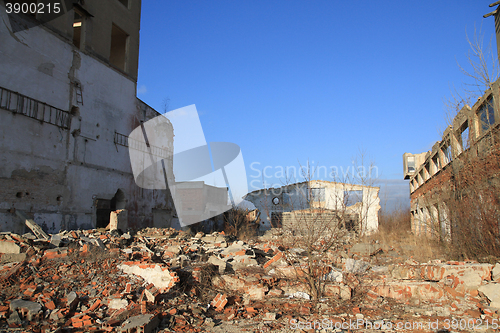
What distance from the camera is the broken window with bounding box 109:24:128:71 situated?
1856 centimetres

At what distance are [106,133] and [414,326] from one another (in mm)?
14819

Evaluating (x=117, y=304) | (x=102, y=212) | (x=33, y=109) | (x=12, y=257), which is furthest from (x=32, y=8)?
(x=117, y=304)

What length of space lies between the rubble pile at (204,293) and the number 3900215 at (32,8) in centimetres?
826

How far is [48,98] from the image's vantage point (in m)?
13.2

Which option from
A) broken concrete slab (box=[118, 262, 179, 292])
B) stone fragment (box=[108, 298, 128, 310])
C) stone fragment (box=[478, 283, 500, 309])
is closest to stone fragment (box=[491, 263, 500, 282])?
stone fragment (box=[478, 283, 500, 309])

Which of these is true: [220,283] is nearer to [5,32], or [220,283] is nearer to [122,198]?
[122,198]

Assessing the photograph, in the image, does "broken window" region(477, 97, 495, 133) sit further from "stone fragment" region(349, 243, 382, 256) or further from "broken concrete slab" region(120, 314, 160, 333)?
"broken concrete slab" region(120, 314, 160, 333)

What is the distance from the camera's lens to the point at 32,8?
42.5ft

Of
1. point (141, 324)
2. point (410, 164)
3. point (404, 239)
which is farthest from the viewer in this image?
point (410, 164)

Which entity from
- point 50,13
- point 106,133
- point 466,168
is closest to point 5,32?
point 50,13

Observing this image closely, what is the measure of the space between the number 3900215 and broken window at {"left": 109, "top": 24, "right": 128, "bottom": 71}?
4.57m

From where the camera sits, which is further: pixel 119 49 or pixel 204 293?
pixel 119 49

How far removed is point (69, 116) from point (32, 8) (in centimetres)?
421

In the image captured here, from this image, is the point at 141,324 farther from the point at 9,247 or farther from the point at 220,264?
the point at 9,247
